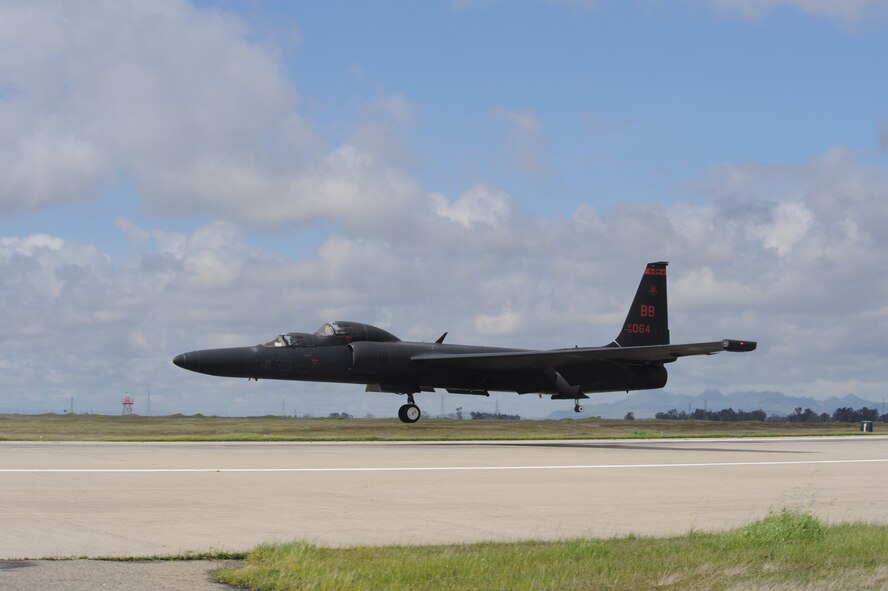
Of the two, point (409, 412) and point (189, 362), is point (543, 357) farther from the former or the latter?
point (189, 362)

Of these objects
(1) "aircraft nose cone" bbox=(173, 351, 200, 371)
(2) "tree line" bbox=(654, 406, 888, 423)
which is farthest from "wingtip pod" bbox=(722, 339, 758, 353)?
(2) "tree line" bbox=(654, 406, 888, 423)

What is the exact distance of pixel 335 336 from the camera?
34.0 m

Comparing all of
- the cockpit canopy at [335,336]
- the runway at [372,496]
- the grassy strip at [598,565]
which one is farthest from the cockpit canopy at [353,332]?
the grassy strip at [598,565]

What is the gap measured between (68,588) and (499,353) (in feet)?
97.8

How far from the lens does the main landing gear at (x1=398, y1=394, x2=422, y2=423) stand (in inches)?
1443

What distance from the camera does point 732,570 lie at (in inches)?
343

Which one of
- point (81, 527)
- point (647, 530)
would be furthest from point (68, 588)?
point (647, 530)

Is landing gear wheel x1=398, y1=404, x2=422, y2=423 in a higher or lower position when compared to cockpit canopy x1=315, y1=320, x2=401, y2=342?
lower

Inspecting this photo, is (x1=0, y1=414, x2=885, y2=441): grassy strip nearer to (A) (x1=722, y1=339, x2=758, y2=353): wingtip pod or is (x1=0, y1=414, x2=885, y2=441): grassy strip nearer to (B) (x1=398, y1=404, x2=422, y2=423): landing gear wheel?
(B) (x1=398, y1=404, x2=422, y2=423): landing gear wheel

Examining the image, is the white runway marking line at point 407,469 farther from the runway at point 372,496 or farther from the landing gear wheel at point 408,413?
the landing gear wheel at point 408,413

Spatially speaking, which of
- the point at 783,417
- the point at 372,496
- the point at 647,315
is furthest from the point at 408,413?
the point at 783,417

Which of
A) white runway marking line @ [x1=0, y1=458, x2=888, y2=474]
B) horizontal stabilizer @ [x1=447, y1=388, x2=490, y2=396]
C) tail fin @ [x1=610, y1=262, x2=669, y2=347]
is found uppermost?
tail fin @ [x1=610, y1=262, x2=669, y2=347]

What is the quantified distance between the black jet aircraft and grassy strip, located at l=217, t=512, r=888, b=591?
877 inches

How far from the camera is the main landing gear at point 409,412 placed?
120 ft
